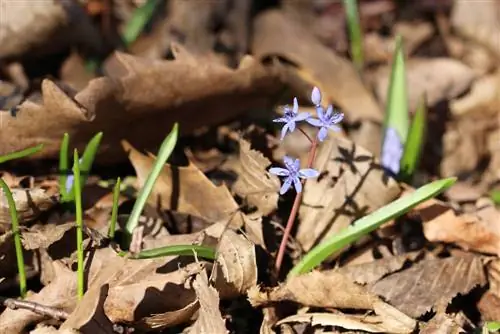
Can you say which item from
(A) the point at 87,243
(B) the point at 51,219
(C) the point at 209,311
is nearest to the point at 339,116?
(C) the point at 209,311

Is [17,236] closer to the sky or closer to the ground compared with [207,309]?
closer to the sky

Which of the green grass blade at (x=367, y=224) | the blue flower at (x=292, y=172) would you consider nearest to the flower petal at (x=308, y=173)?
the blue flower at (x=292, y=172)

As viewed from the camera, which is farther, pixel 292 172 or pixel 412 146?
pixel 412 146

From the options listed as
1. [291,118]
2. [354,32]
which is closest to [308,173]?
[291,118]

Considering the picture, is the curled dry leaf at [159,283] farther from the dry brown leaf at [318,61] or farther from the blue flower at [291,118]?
the dry brown leaf at [318,61]

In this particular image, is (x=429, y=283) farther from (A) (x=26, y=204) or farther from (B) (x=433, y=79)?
(B) (x=433, y=79)

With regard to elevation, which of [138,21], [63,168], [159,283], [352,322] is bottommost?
[352,322]

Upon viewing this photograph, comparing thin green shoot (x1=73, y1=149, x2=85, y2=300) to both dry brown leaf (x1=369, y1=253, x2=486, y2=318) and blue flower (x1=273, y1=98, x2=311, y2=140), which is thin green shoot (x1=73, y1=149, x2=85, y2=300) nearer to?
blue flower (x1=273, y1=98, x2=311, y2=140)
